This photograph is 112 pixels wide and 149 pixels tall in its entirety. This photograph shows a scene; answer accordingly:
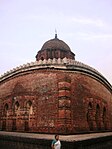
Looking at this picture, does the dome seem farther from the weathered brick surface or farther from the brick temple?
the weathered brick surface

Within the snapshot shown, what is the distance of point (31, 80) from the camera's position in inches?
384

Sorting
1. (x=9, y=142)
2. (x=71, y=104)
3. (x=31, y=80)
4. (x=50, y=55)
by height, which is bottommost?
(x=9, y=142)

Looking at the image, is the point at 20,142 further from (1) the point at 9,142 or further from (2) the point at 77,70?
(2) the point at 77,70

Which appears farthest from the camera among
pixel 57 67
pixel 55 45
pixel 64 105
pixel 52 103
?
pixel 55 45

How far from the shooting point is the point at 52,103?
8.62 meters

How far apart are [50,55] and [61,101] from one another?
1039 cm

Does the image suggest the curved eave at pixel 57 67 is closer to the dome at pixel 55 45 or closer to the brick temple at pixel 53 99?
the brick temple at pixel 53 99

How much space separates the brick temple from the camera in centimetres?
845

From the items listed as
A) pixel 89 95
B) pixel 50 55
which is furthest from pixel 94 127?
pixel 50 55

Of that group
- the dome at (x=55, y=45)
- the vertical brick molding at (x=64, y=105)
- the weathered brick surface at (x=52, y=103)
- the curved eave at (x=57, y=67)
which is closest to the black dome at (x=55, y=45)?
the dome at (x=55, y=45)

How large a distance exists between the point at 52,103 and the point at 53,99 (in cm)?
19

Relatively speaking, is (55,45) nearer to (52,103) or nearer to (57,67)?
(57,67)

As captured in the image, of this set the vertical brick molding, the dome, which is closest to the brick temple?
the vertical brick molding

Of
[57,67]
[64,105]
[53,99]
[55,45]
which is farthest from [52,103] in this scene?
[55,45]
